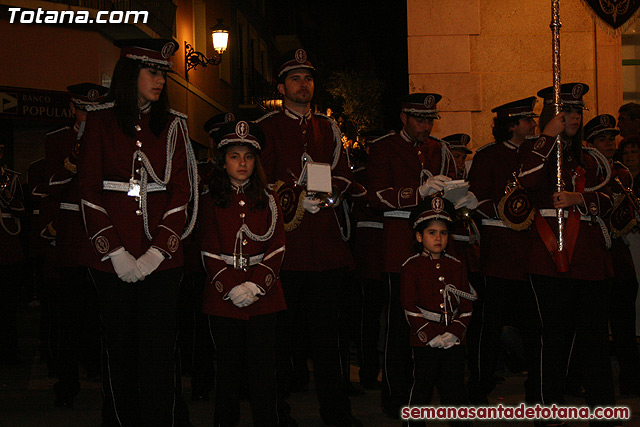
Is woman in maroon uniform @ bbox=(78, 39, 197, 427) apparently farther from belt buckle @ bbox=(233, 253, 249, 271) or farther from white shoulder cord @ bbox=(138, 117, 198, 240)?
belt buckle @ bbox=(233, 253, 249, 271)

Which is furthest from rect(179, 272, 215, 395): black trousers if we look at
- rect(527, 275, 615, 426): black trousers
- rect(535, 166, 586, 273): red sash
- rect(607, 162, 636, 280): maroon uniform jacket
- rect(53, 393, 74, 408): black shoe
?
rect(607, 162, 636, 280): maroon uniform jacket

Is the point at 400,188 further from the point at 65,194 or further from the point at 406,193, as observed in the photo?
the point at 65,194

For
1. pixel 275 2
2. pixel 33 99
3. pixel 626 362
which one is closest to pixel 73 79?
pixel 33 99

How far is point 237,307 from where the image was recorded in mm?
5234

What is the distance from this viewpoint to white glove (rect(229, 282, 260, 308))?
5.07 metres

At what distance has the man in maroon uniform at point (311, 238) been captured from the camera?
597 cm

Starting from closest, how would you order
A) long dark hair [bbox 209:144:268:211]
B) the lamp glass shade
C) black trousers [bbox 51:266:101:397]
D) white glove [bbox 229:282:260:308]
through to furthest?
white glove [bbox 229:282:260:308] → long dark hair [bbox 209:144:268:211] → black trousers [bbox 51:266:101:397] → the lamp glass shade

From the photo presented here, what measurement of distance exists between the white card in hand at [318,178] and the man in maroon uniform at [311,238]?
123 mm

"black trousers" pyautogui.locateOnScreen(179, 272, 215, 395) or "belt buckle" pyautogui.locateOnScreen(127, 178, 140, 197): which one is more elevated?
"belt buckle" pyautogui.locateOnScreen(127, 178, 140, 197)

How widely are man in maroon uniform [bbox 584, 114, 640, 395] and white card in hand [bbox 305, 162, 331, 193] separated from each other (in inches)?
108

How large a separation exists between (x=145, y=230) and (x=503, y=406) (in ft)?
10.7

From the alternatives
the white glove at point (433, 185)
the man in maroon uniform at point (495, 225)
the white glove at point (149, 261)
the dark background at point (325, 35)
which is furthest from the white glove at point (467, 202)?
the dark background at point (325, 35)

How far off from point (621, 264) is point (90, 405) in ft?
15.2

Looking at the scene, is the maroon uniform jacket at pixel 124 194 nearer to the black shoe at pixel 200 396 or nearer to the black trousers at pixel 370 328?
the black shoe at pixel 200 396
